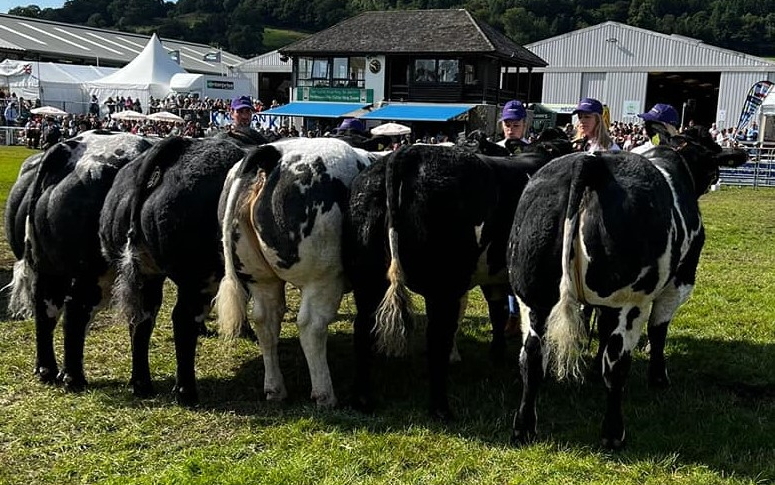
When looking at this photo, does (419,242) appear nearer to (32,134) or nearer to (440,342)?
(440,342)

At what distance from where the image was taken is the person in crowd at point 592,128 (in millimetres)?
6367

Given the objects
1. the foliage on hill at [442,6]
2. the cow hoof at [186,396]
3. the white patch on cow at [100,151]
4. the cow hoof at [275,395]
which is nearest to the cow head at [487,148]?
the cow hoof at [275,395]

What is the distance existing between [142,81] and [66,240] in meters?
43.6

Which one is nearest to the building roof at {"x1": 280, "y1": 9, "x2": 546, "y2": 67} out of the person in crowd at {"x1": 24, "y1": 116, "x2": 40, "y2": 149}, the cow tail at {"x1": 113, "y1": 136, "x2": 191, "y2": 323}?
the person in crowd at {"x1": 24, "y1": 116, "x2": 40, "y2": 149}

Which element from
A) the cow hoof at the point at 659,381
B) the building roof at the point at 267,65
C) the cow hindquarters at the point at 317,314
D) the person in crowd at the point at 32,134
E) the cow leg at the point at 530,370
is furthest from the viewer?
the building roof at the point at 267,65

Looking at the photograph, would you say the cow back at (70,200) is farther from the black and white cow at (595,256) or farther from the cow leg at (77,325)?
the black and white cow at (595,256)

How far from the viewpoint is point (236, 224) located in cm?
483

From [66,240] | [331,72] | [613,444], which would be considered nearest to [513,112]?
[613,444]

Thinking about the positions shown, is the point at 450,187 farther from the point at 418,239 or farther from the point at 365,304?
the point at 365,304

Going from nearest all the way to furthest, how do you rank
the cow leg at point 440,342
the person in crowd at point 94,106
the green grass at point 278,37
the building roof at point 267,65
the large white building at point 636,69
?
the cow leg at point 440,342 → the person in crowd at point 94,106 → the large white building at point 636,69 → the building roof at point 267,65 → the green grass at point 278,37

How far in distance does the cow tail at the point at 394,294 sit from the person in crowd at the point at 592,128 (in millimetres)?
2395

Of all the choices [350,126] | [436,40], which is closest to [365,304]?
[350,126]

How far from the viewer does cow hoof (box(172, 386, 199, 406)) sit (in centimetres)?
518

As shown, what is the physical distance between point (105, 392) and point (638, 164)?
413 cm
